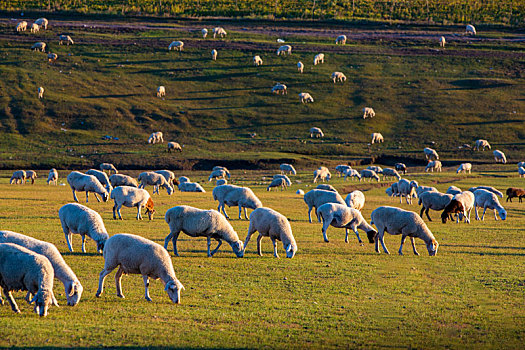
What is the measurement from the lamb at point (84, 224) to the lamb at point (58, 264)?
3653mm

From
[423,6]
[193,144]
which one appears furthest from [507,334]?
[423,6]

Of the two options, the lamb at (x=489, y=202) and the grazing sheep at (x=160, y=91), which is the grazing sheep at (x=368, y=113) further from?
the lamb at (x=489, y=202)

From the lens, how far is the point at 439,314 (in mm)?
11836

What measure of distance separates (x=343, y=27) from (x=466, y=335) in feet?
321

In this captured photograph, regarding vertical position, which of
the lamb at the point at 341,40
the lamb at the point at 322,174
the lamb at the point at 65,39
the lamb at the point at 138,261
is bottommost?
the lamb at the point at 322,174

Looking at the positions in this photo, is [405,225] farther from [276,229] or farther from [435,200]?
[435,200]

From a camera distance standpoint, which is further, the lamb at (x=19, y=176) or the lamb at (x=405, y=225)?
the lamb at (x=19, y=176)

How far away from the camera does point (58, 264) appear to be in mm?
11219

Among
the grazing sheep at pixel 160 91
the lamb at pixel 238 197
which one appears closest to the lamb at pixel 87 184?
the lamb at pixel 238 197

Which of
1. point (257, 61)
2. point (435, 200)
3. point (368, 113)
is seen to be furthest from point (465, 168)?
point (257, 61)

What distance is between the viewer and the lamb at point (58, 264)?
10977 millimetres

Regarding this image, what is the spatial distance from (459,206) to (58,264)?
20.2 meters

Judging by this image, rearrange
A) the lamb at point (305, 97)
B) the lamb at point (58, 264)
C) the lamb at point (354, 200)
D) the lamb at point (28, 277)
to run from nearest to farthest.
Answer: the lamb at point (28, 277), the lamb at point (58, 264), the lamb at point (354, 200), the lamb at point (305, 97)

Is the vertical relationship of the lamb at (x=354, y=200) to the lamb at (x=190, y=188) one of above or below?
above
